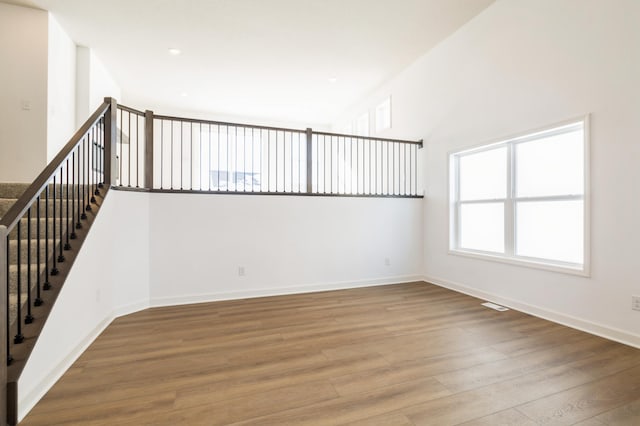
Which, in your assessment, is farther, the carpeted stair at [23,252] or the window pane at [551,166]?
the window pane at [551,166]

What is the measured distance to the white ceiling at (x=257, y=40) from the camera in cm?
383

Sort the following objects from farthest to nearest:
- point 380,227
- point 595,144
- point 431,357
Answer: point 380,227
point 595,144
point 431,357

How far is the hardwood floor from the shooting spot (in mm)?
1612

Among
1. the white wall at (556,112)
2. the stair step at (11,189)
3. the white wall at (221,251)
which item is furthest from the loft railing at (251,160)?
the stair step at (11,189)

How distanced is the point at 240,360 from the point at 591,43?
4.16 meters

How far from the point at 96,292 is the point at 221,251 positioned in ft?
4.56

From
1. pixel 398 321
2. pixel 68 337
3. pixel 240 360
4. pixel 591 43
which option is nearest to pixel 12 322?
pixel 68 337

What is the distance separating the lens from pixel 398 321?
3045mm

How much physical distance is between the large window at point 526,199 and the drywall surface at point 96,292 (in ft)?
13.7

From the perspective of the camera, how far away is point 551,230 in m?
3.20

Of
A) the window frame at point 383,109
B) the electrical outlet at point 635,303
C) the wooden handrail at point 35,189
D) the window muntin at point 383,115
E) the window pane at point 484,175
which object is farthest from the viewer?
the window muntin at point 383,115

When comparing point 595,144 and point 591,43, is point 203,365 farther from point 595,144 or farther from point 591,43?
point 591,43

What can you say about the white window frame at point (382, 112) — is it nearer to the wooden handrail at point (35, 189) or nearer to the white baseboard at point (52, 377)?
the wooden handrail at point (35, 189)

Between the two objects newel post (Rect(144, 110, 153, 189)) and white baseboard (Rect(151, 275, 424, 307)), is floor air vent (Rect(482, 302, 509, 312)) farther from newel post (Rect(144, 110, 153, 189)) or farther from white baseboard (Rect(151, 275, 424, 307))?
newel post (Rect(144, 110, 153, 189))
